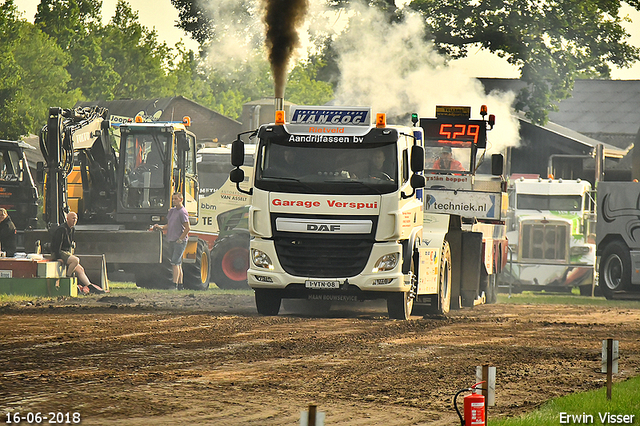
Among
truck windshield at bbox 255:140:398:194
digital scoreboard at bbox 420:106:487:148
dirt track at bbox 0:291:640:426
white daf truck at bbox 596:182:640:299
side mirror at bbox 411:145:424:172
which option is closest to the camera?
dirt track at bbox 0:291:640:426

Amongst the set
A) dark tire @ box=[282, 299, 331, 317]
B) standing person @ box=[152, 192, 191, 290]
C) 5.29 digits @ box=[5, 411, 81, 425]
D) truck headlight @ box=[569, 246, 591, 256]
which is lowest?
dark tire @ box=[282, 299, 331, 317]

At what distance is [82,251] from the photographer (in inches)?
933

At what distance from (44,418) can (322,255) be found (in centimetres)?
845

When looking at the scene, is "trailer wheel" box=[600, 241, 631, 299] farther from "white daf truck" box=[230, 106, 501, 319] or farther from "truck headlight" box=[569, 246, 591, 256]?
"white daf truck" box=[230, 106, 501, 319]

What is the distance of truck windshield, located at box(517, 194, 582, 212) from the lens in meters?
29.8

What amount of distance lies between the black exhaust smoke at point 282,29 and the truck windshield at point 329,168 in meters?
5.30

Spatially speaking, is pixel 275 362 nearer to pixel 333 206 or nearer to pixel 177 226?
pixel 333 206

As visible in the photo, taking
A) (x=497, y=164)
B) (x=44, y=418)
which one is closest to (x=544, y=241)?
(x=497, y=164)

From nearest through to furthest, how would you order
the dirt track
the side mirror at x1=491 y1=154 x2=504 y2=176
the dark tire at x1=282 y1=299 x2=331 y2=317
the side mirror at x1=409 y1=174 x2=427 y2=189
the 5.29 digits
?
the 5.29 digits, the dirt track, the side mirror at x1=409 y1=174 x2=427 y2=189, the dark tire at x1=282 y1=299 x2=331 y2=317, the side mirror at x1=491 y1=154 x2=504 y2=176

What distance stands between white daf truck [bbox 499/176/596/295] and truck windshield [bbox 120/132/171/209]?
393 inches

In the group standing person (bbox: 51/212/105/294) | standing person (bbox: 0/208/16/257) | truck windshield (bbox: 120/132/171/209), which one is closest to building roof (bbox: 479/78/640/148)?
truck windshield (bbox: 120/132/171/209)

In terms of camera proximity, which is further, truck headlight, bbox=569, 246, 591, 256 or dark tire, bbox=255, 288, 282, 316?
truck headlight, bbox=569, 246, 591, 256

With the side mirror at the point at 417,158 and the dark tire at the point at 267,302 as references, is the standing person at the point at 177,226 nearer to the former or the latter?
the dark tire at the point at 267,302

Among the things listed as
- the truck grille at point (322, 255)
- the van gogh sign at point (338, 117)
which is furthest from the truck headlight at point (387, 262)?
the van gogh sign at point (338, 117)
